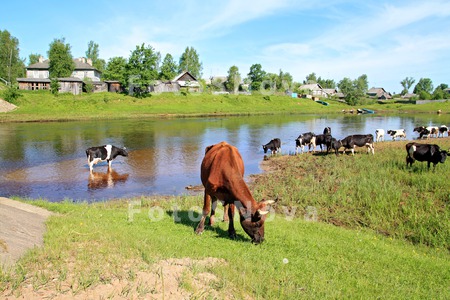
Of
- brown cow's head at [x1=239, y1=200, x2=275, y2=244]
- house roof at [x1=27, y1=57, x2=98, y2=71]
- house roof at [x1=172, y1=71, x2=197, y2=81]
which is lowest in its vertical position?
brown cow's head at [x1=239, y1=200, x2=275, y2=244]

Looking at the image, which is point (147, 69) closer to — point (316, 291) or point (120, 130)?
point (120, 130)

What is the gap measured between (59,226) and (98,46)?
12352 cm

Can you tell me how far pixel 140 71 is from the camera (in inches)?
2808

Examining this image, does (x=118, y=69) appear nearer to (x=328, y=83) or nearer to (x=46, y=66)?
(x=46, y=66)

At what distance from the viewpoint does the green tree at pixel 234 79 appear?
3937 inches

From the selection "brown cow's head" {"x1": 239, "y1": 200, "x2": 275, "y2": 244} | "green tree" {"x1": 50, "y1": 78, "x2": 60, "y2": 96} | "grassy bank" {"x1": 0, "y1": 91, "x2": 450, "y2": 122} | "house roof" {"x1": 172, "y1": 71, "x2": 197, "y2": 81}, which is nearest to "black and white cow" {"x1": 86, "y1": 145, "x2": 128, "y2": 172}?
"brown cow's head" {"x1": 239, "y1": 200, "x2": 275, "y2": 244}

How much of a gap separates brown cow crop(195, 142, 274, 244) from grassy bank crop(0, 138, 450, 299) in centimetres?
44

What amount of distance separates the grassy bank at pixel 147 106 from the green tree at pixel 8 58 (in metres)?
25.5

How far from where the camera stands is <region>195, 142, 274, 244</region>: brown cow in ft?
24.3

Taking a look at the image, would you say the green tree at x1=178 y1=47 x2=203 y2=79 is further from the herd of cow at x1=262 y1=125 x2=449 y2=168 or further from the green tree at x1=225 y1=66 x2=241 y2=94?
the herd of cow at x1=262 y1=125 x2=449 y2=168

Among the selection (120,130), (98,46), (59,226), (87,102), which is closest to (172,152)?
(120,130)

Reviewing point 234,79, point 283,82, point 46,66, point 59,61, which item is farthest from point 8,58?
point 283,82

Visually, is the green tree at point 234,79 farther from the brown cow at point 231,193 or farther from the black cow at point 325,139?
the brown cow at point 231,193

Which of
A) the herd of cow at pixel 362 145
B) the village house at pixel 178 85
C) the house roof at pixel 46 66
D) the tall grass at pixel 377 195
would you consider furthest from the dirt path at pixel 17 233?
the house roof at pixel 46 66
